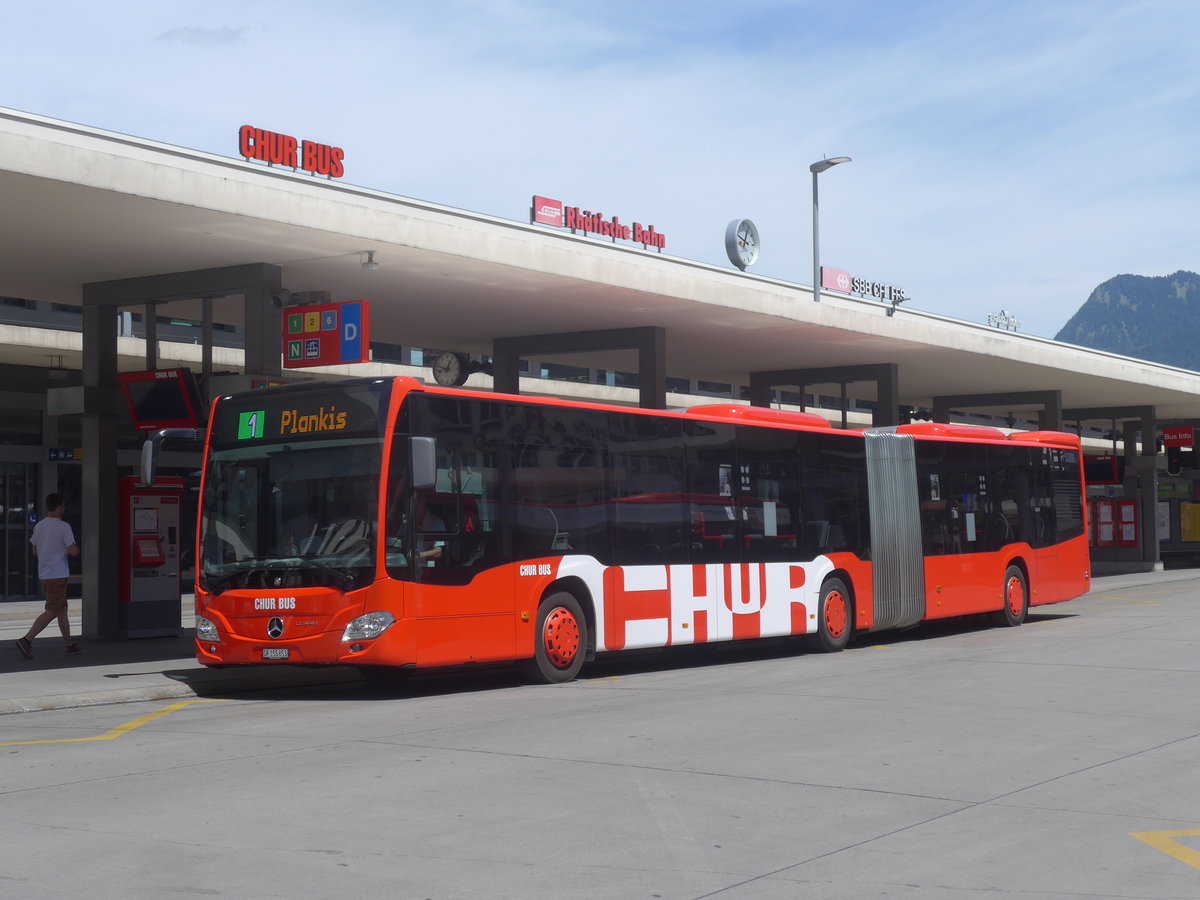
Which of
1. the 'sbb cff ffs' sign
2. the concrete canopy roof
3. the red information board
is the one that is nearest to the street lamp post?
the concrete canopy roof

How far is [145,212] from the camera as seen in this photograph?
49.8 feet

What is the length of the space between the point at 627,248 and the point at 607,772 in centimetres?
1373

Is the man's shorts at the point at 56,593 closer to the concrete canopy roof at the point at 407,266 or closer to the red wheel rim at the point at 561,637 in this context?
the concrete canopy roof at the point at 407,266

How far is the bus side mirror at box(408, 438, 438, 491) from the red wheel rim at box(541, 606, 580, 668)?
2.46 meters

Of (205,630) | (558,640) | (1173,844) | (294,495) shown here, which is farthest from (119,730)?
(1173,844)

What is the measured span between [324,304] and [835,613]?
7.85 m

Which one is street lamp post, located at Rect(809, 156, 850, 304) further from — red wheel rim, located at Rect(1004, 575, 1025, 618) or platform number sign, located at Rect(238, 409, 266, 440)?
platform number sign, located at Rect(238, 409, 266, 440)

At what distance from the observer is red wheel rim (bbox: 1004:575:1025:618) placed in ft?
75.7

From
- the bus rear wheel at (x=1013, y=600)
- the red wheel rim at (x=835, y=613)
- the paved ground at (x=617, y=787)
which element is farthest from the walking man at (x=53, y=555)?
the bus rear wheel at (x=1013, y=600)

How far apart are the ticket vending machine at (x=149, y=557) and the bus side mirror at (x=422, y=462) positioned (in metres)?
7.74

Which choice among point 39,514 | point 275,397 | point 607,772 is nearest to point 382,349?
point 39,514

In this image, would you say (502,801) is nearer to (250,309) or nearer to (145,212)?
(145,212)

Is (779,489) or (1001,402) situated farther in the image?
(1001,402)

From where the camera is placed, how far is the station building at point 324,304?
607 inches
